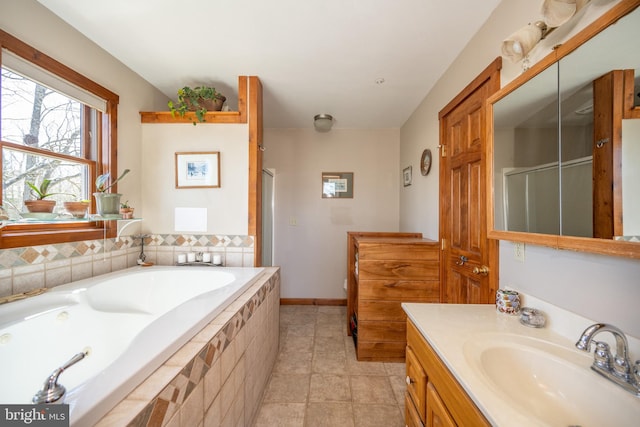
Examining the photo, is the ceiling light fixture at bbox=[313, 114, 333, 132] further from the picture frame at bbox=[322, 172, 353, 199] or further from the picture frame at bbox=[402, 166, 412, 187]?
the picture frame at bbox=[402, 166, 412, 187]

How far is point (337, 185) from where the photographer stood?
3209 millimetres

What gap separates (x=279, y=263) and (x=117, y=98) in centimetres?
238

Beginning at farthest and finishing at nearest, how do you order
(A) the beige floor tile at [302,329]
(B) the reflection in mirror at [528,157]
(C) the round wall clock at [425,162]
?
(A) the beige floor tile at [302,329], (C) the round wall clock at [425,162], (B) the reflection in mirror at [528,157]

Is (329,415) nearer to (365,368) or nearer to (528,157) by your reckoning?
(365,368)

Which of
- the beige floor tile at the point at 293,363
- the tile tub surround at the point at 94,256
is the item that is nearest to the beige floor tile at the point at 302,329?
the beige floor tile at the point at 293,363

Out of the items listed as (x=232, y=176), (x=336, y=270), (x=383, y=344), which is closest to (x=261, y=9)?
(x=232, y=176)

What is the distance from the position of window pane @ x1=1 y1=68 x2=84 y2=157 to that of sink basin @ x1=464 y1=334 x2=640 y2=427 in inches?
96.6

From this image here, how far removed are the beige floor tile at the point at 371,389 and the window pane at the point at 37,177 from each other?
7.49 ft

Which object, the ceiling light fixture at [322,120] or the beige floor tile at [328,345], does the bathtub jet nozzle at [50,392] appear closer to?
the beige floor tile at [328,345]

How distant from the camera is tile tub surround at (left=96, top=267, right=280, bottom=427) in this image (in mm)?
621

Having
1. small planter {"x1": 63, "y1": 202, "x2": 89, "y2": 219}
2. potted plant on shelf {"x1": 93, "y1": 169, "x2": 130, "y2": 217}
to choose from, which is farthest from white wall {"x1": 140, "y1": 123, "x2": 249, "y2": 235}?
small planter {"x1": 63, "y1": 202, "x2": 89, "y2": 219}

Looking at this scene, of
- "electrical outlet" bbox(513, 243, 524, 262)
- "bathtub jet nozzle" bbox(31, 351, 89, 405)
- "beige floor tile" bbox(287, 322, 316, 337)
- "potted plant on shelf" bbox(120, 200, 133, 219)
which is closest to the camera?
"bathtub jet nozzle" bbox(31, 351, 89, 405)

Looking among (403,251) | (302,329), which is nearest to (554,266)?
(403,251)

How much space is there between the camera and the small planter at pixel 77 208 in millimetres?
1420
